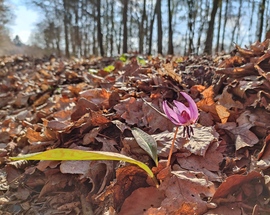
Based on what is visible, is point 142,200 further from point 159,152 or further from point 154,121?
point 154,121

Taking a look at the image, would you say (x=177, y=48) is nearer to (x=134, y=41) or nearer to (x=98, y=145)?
(x=134, y=41)

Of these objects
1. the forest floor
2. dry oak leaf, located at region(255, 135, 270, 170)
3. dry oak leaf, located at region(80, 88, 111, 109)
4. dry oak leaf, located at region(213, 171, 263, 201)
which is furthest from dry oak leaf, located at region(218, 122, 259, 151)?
dry oak leaf, located at region(80, 88, 111, 109)

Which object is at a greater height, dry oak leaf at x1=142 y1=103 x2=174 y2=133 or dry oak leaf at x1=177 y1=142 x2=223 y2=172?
dry oak leaf at x1=142 y1=103 x2=174 y2=133

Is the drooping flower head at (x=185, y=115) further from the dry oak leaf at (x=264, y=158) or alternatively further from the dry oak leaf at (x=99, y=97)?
the dry oak leaf at (x=99, y=97)

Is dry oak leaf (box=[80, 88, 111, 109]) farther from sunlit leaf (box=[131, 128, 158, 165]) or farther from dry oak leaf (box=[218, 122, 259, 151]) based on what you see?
dry oak leaf (box=[218, 122, 259, 151])

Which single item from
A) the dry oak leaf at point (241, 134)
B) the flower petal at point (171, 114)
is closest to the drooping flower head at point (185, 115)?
the flower petal at point (171, 114)

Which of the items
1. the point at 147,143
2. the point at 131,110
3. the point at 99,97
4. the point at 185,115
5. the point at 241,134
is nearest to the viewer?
the point at 185,115

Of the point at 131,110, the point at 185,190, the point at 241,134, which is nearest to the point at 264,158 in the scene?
the point at 241,134

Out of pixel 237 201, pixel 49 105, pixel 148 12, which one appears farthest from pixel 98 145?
pixel 148 12
